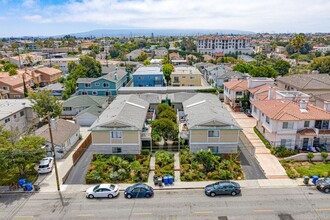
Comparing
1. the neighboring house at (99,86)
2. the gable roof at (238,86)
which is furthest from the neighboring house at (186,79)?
the neighboring house at (99,86)

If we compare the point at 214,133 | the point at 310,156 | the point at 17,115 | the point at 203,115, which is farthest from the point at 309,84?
the point at 17,115

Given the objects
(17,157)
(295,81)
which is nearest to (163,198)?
(17,157)

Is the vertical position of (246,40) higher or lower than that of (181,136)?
higher

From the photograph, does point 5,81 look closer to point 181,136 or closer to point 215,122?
point 181,136

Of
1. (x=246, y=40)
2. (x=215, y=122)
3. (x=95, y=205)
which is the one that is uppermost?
(x=246, y=40)

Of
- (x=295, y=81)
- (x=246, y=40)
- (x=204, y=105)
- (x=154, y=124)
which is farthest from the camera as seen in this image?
(x=246, y=40)

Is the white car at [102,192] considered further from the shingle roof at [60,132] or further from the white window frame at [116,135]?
the shingle roof at [60,132]

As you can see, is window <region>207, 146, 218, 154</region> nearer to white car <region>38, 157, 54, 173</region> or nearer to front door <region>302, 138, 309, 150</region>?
front door <region>302, 138, 309, 150</region>
